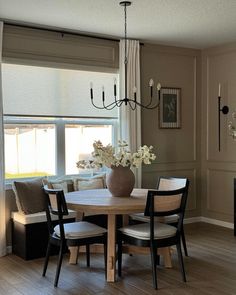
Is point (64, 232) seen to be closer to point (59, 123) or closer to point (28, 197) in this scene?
point (28, 197)

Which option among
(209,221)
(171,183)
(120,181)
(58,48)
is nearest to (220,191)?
(209,221)

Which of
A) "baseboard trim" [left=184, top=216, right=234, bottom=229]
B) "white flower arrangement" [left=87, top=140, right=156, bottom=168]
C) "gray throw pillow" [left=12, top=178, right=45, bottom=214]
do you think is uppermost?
"white flower arrangement" [left=87, top=140, right=156, bottom=168]

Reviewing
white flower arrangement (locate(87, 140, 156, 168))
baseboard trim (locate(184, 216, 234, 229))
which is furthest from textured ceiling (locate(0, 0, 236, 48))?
baseboard trim (locate(184, 216, 234, 229))

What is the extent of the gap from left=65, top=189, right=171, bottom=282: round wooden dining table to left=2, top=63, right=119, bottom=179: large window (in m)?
1.10

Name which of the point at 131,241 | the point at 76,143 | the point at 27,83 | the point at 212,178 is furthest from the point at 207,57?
the point at 131,241

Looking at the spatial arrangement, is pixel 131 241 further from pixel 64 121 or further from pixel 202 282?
pixel 64 121

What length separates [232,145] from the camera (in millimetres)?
6059

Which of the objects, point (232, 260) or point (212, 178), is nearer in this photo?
point (232, 260)

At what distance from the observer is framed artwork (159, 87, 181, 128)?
6129mm

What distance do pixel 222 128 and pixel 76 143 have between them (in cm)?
222

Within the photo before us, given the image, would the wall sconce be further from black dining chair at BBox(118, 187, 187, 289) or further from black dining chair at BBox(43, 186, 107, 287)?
black dining chair at BBox(43, 186, 107, 287)

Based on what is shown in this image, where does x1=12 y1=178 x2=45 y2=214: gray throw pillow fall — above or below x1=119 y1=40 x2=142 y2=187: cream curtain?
below

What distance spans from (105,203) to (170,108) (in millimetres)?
2716

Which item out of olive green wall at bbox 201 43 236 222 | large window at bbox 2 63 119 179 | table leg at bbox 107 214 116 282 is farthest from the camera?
olive green wall at bbox 201 43 236 222
